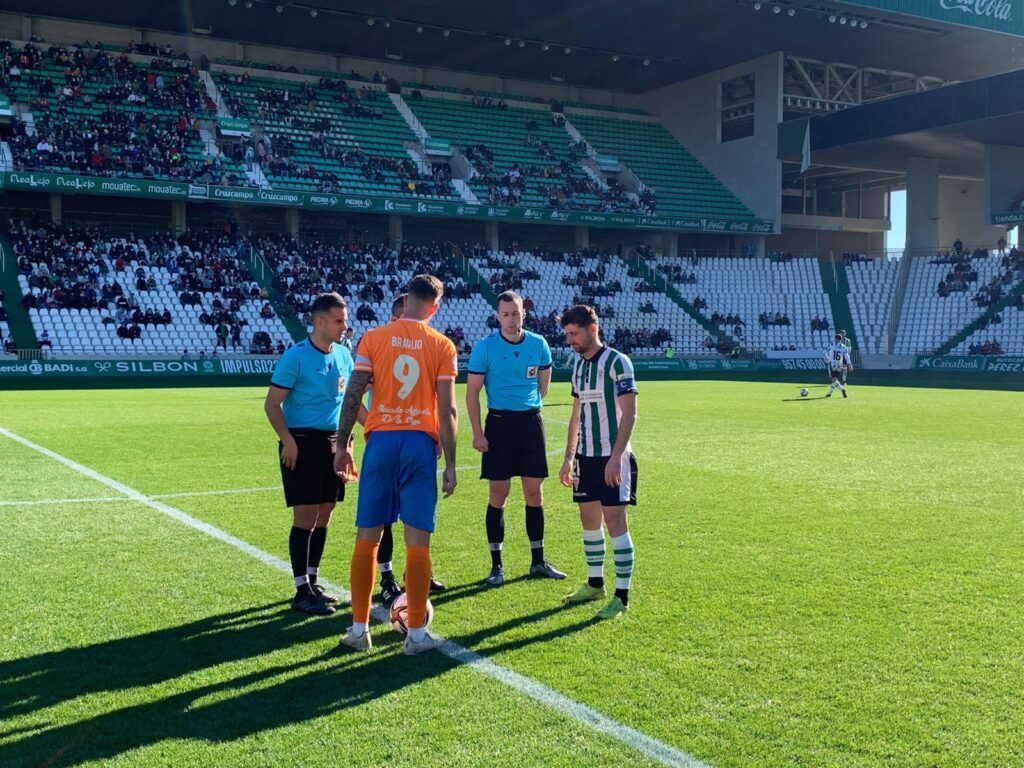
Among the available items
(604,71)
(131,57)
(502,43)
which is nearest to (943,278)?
(604,71)

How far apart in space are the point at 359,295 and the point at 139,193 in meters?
9.75

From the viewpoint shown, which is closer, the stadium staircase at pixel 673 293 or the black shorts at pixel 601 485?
the black shorts at pixel 601 485

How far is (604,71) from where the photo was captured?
56.8 meters

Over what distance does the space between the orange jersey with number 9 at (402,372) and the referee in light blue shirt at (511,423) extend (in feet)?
5.69

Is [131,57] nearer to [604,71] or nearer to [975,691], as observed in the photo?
[604,71]

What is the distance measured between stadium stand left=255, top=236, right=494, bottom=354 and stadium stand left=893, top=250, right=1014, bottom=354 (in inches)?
813

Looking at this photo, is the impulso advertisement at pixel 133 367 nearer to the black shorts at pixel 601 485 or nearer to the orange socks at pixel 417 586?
the black shorts at pixel 601 485

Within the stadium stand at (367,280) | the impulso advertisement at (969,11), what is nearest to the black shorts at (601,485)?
the stadium stand at (367,280)

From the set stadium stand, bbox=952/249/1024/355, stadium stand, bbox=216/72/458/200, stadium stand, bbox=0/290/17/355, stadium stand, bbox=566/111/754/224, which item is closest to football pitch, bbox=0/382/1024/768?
stadium stand, bbox=0/290/17/355

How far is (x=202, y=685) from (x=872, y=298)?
50547mm

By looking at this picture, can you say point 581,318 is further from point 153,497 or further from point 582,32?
point 582,32

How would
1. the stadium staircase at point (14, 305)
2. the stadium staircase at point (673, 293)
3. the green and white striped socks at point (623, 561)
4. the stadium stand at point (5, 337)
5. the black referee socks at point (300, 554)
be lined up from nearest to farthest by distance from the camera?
the green and white striped socks at point (623, 561), the black referee socks at point (300, 554), the stadium stand at point (5, 337), the stadium staircase at point (14, 305), the stadium staircase at point (673, 293)

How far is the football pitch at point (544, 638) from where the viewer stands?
14.5 ft

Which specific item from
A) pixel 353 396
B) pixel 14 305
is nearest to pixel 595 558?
pixel 353 396
